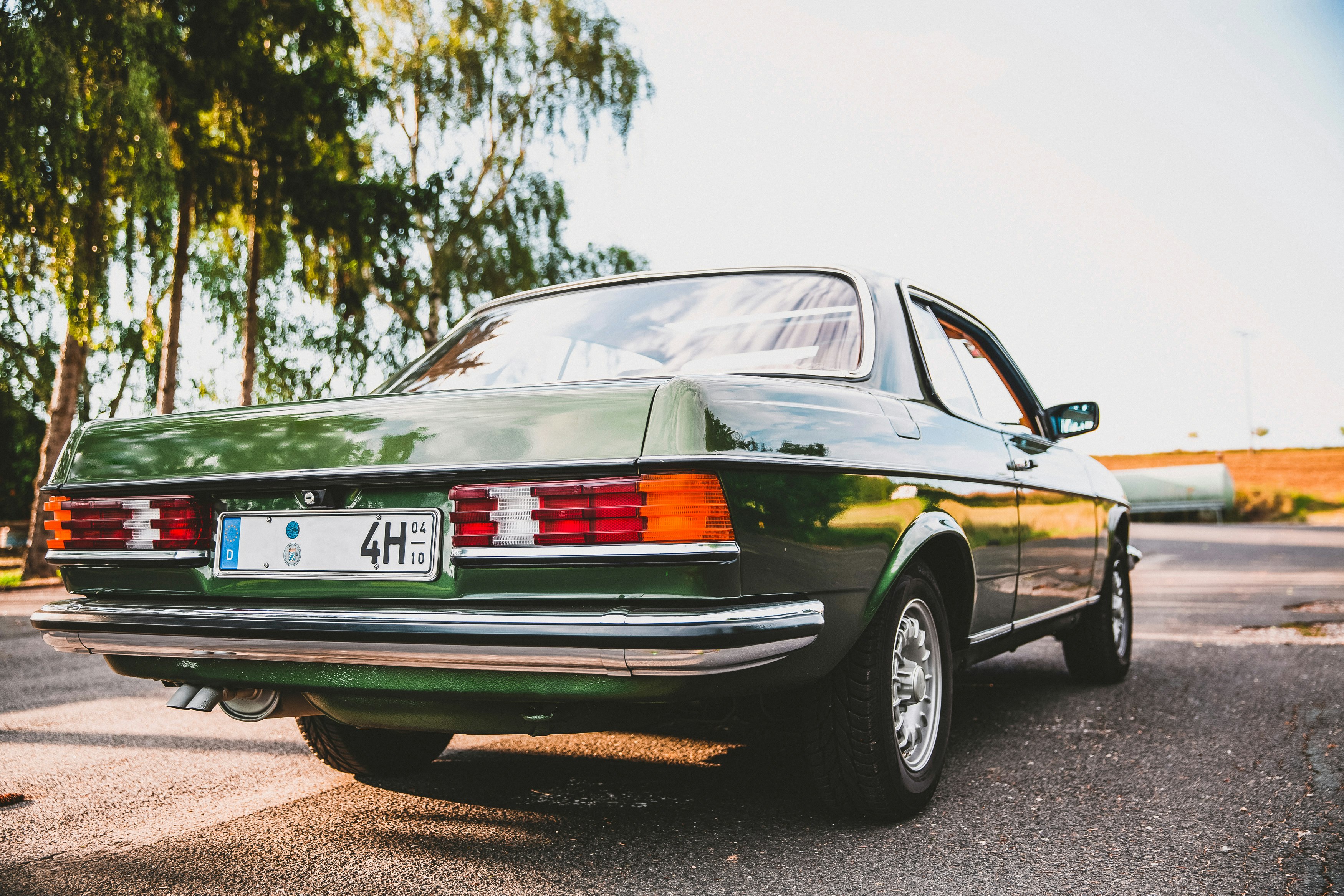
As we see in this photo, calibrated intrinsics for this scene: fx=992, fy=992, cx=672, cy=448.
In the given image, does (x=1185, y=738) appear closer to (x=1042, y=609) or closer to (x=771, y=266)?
(x=1042, y=609)

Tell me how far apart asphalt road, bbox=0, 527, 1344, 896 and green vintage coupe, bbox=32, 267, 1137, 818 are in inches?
10.0

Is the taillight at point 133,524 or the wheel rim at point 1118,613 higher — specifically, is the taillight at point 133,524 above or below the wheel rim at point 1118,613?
above

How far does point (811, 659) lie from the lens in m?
2.27

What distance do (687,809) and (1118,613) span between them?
10.6ft

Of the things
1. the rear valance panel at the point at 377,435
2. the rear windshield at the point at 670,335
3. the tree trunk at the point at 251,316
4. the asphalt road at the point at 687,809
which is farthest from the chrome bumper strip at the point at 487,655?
the tree trunk at the point at 251,316

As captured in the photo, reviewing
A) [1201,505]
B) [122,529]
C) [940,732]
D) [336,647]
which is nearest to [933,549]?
[940,732]

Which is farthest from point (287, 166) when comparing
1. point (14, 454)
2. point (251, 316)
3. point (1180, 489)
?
point (1180, 489)

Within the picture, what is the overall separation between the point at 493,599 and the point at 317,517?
0.50 meters

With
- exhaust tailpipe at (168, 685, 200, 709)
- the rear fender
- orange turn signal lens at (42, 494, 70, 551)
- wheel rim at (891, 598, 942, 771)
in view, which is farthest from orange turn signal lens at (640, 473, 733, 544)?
orange turn signal lens at (42, 494, 70, 551)

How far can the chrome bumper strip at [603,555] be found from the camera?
1963mm

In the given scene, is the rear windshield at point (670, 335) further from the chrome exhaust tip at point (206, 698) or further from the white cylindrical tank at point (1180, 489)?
the white cylindrical tank at point (1180, 489)

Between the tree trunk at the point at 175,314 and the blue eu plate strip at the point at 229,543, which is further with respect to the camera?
the tree trunk at the point at 175,314

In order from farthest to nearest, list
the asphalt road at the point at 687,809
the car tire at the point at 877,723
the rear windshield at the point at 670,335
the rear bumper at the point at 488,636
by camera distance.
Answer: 1. the rear windshield at the point at 670,335
2. the car tire at the point at 877,723
3. the asphalt road at the point at 687,809
4. the rear bumper at the point at 488,636

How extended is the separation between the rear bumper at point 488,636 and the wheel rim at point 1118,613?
3.28 m
